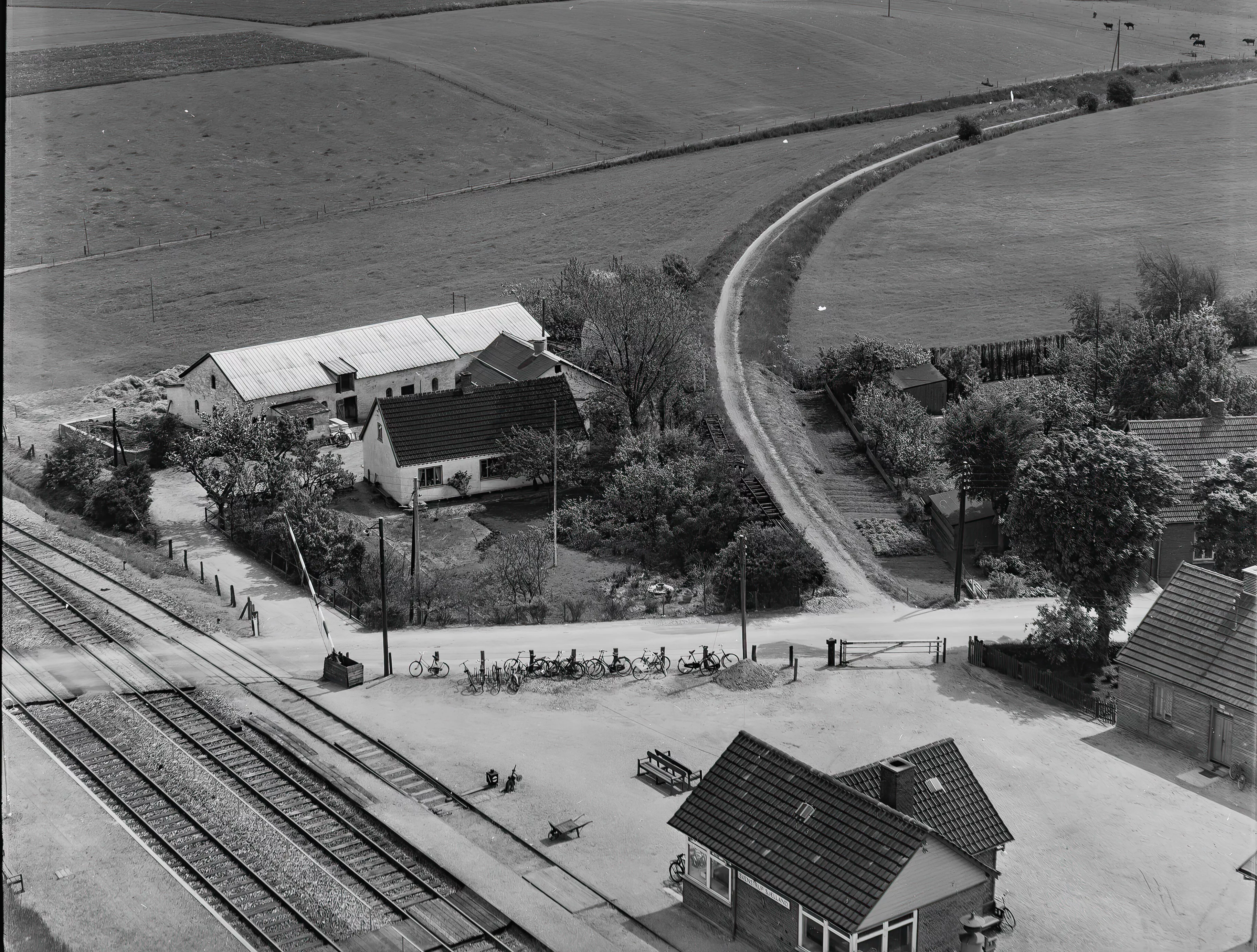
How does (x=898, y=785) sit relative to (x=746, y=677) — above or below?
above

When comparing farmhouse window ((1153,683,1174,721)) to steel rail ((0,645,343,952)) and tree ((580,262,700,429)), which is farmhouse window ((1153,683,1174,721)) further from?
tree ((580,262,700,429))

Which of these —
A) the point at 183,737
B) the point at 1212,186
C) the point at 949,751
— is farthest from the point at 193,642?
the point at 1212,186

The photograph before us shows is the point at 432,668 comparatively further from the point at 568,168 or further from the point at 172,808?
the point at 568,168

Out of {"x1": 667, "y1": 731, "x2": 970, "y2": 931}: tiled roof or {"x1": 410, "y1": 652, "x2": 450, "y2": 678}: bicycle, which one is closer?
{"x1": 667, "y1": 731, "x2": 970, "y2": 931}: tiled roof

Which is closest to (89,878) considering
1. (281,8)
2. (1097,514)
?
(1097,514)

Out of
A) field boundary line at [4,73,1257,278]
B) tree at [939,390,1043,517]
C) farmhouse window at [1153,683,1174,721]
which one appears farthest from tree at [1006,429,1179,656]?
field boundary line at [4,73,1257,278]

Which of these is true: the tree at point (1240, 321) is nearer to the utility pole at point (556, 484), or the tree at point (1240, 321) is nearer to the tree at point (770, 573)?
the utility pole at point (556, 484)
